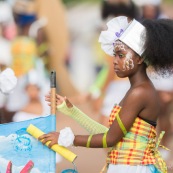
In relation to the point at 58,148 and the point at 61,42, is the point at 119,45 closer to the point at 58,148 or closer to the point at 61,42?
the point at 58,148

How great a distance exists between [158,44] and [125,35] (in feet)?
0.81

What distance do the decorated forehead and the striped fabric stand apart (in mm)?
408

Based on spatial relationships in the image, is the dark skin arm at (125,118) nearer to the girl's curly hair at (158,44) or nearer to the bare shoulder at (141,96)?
the bare shoulder at (141,96)

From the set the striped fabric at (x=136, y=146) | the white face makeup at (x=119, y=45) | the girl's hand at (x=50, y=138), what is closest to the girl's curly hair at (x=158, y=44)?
the white face makeup at (x=119, y=45)

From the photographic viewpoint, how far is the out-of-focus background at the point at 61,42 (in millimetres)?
9326

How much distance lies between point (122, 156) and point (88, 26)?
6.25 meters

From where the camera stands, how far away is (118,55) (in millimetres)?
Answer: 4301

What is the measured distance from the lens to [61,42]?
10.6 m

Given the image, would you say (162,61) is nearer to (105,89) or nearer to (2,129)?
(2,129)

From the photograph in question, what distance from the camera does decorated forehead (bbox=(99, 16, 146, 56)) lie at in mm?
4219

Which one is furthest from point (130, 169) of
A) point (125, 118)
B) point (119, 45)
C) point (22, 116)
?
point (22, 116)

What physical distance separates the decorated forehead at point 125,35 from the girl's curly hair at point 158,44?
0.14ft

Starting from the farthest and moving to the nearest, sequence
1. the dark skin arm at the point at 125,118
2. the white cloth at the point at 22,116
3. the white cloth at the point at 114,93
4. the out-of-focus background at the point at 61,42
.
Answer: the out-of-focus background at the point at 61,42 < the white cloth at the point at 22,116 < the white cloth at the point at 114,93 < the dark skin arm at the point at 125,118

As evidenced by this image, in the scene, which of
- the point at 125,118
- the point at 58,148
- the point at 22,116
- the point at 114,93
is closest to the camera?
the point at 125,118
